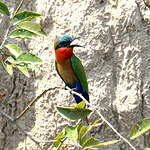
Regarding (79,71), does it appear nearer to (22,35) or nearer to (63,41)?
(63,41)

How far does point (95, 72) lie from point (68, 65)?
0.25 meters

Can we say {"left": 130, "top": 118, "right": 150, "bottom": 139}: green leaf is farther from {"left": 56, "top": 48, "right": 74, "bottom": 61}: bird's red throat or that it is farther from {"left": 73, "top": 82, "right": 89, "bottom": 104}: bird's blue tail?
{"left": 56, "top": 48, "right": 74, "bottom": 61}: bird's red throat

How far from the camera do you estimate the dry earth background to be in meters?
2.77

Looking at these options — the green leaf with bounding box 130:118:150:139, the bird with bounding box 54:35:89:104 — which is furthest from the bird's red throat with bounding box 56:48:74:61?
the green leaf with bounding box 130:118:150:139

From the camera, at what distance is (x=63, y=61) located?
272 centimetres

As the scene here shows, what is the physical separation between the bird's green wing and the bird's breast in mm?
56

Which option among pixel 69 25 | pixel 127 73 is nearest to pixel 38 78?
pixel 69 25

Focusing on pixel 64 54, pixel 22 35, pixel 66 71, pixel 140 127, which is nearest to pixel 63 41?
pixel 64 54

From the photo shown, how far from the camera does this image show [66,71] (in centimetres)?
274

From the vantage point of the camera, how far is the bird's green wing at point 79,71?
8.66ft

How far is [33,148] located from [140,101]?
913mm

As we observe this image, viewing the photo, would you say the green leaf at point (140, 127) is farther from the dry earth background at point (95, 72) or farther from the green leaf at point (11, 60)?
the dry earth background at point (95, 72)

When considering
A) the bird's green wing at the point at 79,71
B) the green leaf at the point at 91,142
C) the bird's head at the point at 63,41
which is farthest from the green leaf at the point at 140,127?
the bird's head at the point at 63,41

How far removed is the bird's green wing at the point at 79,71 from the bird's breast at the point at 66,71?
6 cm
